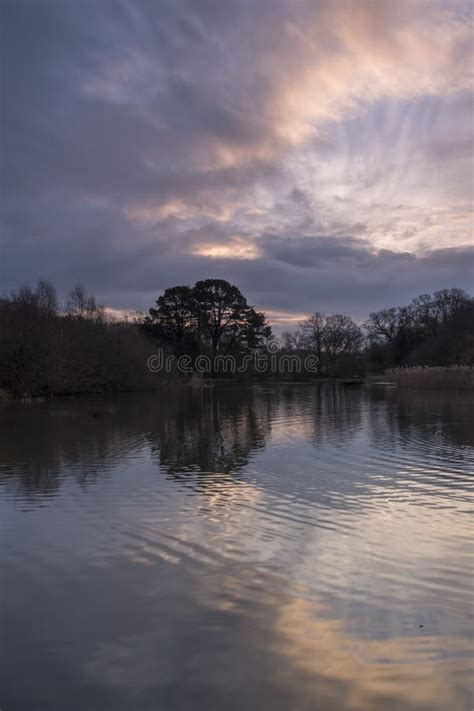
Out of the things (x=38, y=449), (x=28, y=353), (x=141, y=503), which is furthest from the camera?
(x=28, y=353)

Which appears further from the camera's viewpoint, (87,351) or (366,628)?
(87,351)

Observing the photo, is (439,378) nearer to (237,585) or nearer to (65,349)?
(65,349)

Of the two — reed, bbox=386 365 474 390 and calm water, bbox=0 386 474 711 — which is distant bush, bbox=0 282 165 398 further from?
calm water, bbox=0 386 474 711

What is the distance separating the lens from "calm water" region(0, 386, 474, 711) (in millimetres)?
3032

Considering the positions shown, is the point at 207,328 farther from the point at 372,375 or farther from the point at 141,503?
the point at 141,503

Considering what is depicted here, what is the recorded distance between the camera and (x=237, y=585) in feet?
14.1

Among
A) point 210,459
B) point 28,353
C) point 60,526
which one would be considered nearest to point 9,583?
point 60,526

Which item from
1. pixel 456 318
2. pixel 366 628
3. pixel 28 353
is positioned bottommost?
pixel 366 628

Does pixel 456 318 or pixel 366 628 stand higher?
pixel 456 318

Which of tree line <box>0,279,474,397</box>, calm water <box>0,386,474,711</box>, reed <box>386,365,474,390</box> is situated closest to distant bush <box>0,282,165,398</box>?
tree line <box>0,279,474,397</box>

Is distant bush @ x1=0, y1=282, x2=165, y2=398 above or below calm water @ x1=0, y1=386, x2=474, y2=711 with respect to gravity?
above

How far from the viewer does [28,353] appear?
2831 cm

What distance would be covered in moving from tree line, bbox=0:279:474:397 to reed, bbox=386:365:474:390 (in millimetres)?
6677

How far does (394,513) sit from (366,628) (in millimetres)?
2715
